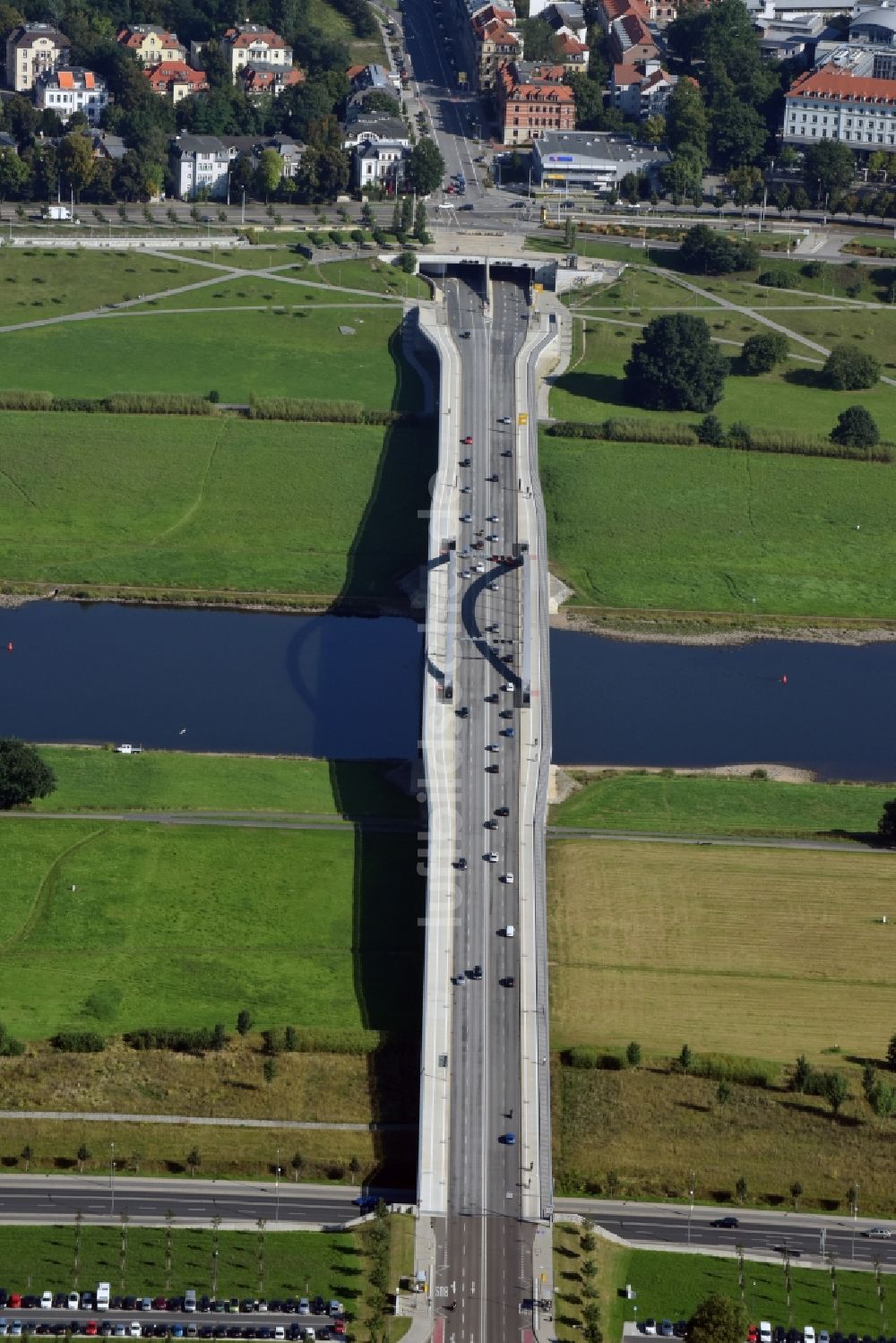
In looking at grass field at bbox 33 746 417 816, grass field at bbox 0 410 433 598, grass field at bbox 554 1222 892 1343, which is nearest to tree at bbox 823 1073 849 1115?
grass field at bbox 554 1222 892 1343

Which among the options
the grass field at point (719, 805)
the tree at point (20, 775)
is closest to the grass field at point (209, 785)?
the tree at point (20, 775)

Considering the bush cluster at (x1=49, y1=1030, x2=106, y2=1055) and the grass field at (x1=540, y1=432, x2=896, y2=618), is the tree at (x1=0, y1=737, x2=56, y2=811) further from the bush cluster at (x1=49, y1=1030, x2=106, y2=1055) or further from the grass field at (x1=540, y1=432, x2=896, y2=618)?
the grass field at (x1=540, y1=432, x2=896, y2=618)

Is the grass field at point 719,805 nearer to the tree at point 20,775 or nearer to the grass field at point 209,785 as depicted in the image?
the grass field at point 209,785

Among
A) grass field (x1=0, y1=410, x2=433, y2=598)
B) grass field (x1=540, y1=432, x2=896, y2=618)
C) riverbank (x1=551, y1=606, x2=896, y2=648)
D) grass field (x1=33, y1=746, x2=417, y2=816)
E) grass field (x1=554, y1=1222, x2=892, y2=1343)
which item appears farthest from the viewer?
grass field (x1=540, y1=432, x2=896, y2=618)

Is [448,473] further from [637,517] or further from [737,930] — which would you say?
[737,930]

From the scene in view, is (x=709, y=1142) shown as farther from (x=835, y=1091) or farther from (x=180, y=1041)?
(x=180, y=1041)
